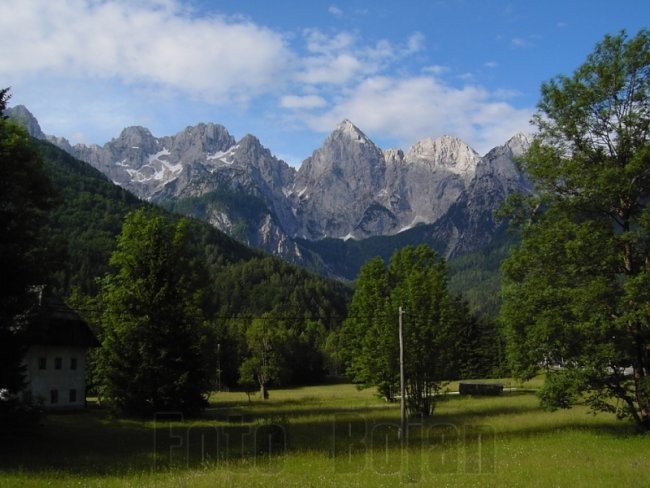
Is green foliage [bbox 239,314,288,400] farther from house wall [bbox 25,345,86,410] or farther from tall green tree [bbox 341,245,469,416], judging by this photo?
tall green tree [bbox 341,245,469,416]

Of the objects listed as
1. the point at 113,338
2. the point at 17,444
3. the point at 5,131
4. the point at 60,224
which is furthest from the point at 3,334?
the point at 60,224

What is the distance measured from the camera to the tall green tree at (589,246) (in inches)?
935

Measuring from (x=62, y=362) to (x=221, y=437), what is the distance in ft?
86.7

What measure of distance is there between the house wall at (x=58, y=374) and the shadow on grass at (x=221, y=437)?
27.4ft

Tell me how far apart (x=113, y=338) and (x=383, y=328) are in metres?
18.3

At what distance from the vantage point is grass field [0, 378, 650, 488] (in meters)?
17.5

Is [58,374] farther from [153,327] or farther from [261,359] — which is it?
[261,359]

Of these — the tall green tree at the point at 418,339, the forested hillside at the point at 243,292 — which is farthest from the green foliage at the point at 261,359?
the tall green tree at the point at 418,339

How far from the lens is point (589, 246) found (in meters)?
24.2

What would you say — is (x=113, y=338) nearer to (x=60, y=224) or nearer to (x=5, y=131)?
(x=5, y=131)

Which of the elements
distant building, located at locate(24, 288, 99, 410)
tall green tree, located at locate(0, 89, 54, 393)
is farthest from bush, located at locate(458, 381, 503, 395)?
tall green tree, located at locate(0, 89, 54, 393)

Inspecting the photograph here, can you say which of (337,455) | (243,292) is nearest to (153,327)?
(337,455)

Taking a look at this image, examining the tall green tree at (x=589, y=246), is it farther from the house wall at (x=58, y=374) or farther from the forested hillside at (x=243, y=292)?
the forested hillside at (x=243, y=292)

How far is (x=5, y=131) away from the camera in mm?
24359
